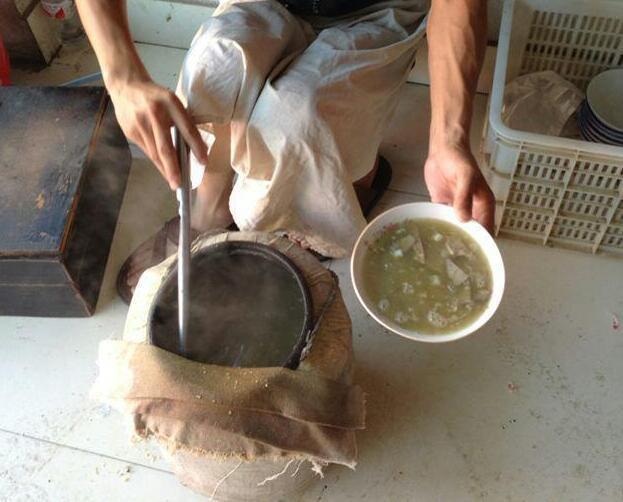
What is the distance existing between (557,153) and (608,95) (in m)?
0.38

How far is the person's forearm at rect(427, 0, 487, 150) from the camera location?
40.8 inches

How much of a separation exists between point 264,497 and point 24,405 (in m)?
0.58

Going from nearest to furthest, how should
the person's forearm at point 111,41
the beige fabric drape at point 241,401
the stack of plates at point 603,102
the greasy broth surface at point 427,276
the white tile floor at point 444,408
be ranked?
the beige fabric drape at point 241,401 < the greasy broth surface at point 427,276 < the person's forearm at point 111,41 < the white tile floor at point 444,408 < the stack of plates at point 603,102

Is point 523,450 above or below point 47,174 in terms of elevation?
below

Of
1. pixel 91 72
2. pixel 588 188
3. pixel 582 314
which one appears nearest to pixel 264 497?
pixel 582 314

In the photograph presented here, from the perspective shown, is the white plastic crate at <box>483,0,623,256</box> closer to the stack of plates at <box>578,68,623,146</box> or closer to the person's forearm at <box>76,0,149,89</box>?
the stack of plates at <box>578,68,623,146</box>

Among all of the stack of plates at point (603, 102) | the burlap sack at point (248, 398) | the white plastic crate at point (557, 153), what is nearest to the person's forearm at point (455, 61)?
the white plastic crate at point (557, 153)

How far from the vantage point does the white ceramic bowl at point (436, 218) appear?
0.94 metres

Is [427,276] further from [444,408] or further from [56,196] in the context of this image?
[56,196]

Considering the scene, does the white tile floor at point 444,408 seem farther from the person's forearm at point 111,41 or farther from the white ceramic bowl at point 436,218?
the person's forearm at point 111,41

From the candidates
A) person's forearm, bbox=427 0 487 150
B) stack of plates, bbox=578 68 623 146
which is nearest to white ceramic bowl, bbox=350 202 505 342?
person's forearm, bbox=427 0 487 150

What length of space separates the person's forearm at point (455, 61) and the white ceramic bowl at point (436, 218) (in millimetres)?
113

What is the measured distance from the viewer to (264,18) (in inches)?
49.6

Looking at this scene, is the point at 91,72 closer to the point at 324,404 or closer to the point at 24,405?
the point at 24,405
